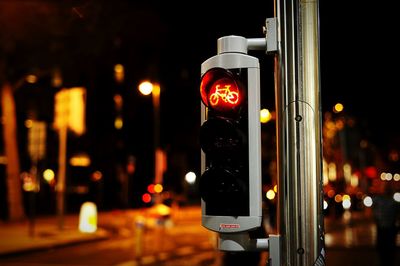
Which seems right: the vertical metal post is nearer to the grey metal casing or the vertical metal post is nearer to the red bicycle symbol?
the grey metal casing

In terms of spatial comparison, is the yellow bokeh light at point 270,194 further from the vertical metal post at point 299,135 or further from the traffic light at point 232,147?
the vertical metal post at point 299,135

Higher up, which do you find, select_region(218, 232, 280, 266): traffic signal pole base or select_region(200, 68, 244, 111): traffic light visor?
select_region(200, 68, 244, 111): traffic light visor

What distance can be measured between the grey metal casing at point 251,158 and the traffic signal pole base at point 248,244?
3.6 inches

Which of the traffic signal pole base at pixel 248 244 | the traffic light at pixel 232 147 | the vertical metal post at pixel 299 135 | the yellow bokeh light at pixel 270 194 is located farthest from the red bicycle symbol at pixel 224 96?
the yellow bokeh light at pixel 270 194

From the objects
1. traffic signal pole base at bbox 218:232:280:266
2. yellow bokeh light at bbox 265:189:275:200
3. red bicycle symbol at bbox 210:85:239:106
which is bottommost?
traffic signal pole base at bbox 218:232:280:266

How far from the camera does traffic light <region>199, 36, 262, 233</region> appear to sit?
3.58 meters

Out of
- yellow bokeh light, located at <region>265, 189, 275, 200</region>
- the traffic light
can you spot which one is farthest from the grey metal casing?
yellow bokeh light, located at <region>265, 189, 275, 200</region>

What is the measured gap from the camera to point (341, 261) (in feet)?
49.8

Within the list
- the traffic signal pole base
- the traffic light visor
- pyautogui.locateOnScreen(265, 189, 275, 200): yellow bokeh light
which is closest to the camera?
the traffic signal pole base

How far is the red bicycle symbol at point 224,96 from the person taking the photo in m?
3.66

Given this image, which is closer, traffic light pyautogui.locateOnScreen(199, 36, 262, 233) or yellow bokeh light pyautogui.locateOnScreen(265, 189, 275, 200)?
traffic light pyautogui.locateOnScreen(199, 36, 262, 233)

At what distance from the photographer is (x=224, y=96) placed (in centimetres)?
370

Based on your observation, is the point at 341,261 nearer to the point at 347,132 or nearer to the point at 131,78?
the point at 347,132

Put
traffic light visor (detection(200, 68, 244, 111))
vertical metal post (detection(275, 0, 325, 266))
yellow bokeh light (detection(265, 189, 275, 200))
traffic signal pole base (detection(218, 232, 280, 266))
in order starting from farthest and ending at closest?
1. yellow bokeh light (detection(265, 189, 275, 200))
2. traffic light visor (detection(200, 68, 244, 111))
3. traffic signal pole base (detection(218, 232, 280, 266))
4. vertical metal post (detection(275, 0, 325, 266))
